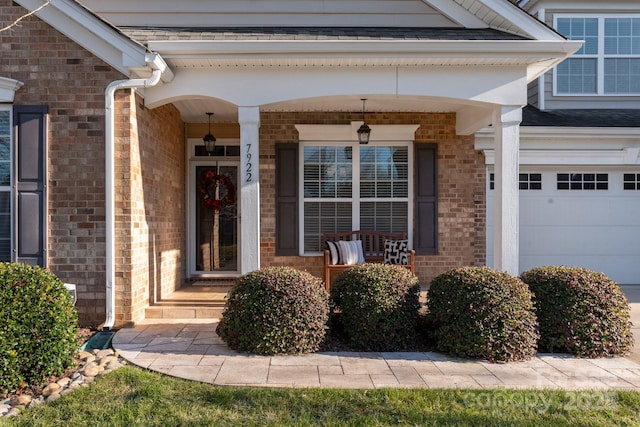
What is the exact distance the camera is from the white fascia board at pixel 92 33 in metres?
5.83

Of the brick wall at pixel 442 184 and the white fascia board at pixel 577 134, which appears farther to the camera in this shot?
the white fascia board at pixel 577 134

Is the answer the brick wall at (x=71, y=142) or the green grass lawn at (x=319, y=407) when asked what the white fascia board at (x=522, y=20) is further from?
the brick wall at (x=71, y=142)

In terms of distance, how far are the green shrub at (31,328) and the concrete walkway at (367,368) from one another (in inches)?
29.3

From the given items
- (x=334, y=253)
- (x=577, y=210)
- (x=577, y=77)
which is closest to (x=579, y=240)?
(x=577, y=210)

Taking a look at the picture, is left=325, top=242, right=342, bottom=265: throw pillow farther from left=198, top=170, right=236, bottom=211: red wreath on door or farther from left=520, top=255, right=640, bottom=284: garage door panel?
left=520, top=255, right=640, bottom=284: garage door panel

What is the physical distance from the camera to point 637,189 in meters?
9.16

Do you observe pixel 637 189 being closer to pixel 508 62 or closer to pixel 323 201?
pixel 508 62

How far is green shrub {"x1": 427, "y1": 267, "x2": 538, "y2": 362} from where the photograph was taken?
5.01 meters

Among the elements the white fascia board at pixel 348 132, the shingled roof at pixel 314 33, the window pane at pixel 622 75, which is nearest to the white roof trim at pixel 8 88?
the shingled roof at pixel 314 33

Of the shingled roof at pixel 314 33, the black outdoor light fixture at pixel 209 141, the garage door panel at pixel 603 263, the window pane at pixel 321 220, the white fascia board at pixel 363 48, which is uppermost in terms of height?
the shingled roof at pixel 314 33

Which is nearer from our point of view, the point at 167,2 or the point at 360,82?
the point at 360,82

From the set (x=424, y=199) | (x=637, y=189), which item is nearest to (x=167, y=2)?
(x=424, y=199)

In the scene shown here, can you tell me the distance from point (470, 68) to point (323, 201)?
3383 millimetres

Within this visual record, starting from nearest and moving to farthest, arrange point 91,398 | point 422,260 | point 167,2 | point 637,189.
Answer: point 91,398 → point 167,2 → point 422,260 → point 637,189
